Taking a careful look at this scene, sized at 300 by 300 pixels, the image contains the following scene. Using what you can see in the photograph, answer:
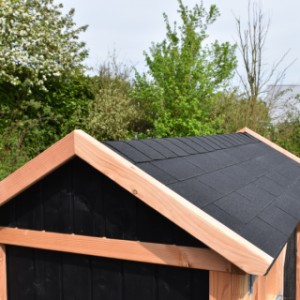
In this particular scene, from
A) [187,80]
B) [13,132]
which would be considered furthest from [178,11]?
[13,132]

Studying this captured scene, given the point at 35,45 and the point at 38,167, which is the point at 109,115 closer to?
the point at 35,45

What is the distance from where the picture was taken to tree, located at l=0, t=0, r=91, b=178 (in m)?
11.0

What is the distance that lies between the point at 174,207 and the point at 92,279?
0.89 m

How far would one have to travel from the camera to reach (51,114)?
12211 mm

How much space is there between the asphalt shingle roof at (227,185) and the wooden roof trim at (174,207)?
0.12m

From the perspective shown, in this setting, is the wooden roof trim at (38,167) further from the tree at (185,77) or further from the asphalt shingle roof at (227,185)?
the tree at (185,77)

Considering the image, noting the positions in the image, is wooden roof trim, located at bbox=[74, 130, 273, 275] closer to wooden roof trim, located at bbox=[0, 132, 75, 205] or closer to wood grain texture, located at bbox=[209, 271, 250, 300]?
wooden roof trim, located at bbox=[0, 132, 75, 205]

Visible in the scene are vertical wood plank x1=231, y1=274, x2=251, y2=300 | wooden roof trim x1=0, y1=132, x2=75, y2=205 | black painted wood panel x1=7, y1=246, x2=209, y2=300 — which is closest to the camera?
vertical wood plank x1=231, y1=274, x2=251, y2=300

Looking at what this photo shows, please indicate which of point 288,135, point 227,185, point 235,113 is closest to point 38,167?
point 227,185

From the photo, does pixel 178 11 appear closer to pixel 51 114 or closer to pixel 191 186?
pixel 51 114

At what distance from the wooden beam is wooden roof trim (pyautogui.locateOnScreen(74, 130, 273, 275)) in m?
0.20

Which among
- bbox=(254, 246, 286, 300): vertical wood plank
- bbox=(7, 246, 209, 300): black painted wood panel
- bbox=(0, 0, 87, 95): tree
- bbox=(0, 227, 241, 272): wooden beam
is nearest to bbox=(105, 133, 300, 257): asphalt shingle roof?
bbox=(0, 227, 241, 272): wooden beam

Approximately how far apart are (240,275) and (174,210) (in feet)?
1.62

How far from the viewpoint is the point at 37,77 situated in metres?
12.0
